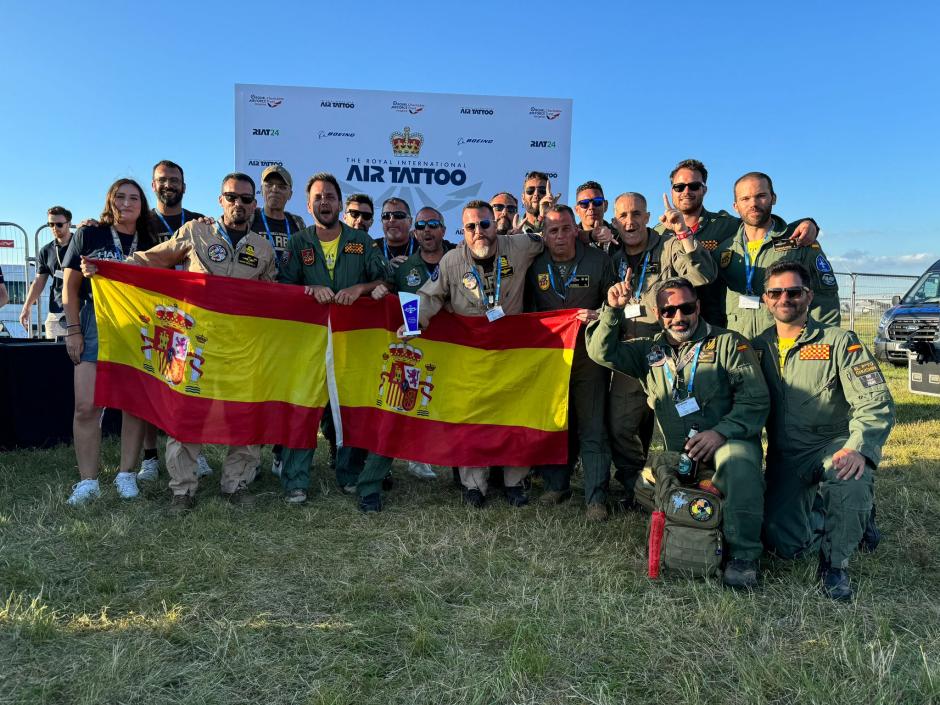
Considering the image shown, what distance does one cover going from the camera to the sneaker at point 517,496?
17.4ft

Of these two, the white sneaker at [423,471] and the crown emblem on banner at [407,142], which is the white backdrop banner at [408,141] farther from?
the white sneaker at [423,471]

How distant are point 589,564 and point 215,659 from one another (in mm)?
2218

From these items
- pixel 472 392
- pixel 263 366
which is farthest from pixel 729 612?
pixel 263 366

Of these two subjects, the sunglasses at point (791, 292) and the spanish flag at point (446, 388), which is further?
the spanish flag at point (446, 388)

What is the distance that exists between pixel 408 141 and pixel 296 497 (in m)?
6.08

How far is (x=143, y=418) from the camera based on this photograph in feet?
17.3

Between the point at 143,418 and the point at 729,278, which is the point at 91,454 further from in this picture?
the point at 729,278

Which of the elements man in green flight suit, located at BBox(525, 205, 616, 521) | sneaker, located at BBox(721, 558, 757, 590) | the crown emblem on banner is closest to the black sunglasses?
man in green flight suit, located at BBox(525, 205, 616, 521)

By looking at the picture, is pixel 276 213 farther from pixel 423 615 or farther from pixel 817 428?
pixel 817 428

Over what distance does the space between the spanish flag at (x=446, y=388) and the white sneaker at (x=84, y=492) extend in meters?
2.03

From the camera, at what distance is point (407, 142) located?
31.1 feet

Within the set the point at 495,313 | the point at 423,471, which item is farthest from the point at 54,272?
the point at 495,313

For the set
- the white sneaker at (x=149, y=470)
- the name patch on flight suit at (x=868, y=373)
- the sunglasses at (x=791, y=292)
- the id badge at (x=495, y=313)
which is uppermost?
the sunglasses at (x=791, y=292)

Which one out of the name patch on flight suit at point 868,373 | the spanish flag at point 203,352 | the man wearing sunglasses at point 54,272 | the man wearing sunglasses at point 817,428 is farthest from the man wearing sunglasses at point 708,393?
the man wearing sunglasses at point 54,272
